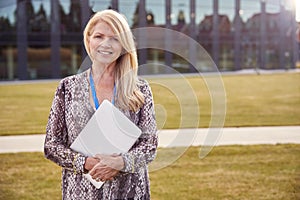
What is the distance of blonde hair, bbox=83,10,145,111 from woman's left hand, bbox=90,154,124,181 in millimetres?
273

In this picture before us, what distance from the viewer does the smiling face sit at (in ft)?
8.64

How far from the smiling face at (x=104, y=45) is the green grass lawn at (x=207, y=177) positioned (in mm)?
4063

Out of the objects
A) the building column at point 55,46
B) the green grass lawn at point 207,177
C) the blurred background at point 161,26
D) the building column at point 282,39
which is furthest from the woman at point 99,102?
the building column at point 282,39

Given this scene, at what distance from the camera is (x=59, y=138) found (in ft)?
9.16

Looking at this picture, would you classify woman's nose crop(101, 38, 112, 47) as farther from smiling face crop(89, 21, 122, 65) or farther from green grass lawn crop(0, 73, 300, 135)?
green grass lawn crop(0, 73, 300, 135)

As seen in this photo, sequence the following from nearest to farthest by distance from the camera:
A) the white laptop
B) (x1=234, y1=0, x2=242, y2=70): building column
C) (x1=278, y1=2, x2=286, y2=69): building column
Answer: the white laptop, (x1=234, y1=0, x2=242, y2=70): building column, (x1=278, y1=2, x2=286, y2=69): building column

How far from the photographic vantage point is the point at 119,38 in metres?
2.62

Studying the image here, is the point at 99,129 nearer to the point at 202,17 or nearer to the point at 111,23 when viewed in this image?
the point at 111,23

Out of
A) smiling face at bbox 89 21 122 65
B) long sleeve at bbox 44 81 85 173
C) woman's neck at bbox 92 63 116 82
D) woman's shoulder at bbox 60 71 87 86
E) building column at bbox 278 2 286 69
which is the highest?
smiling face at bbox 89 21 122 65

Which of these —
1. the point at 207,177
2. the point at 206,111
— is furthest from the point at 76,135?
the point at 206,111

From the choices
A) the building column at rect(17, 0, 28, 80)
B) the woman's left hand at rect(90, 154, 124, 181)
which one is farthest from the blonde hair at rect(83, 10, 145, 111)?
the building column at rect(17, 0, 28, 80)

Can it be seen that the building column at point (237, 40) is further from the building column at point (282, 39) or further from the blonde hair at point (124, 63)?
the blonde hair at point (124, 63)

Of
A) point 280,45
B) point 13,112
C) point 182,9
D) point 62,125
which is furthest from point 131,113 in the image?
point 280,45

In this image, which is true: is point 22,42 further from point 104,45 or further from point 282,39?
point 104,45
